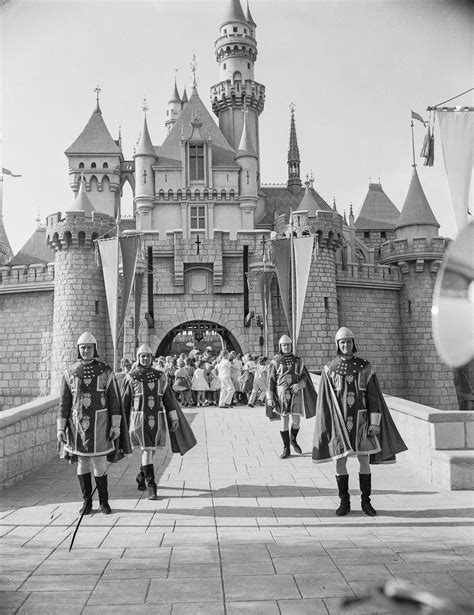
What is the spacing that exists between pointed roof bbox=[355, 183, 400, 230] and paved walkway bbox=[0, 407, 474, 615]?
37.4 meters

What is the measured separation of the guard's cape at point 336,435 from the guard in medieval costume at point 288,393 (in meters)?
2.67

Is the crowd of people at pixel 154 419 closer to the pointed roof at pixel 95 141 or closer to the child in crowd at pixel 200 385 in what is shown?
the child in crowd at pixel 200 385

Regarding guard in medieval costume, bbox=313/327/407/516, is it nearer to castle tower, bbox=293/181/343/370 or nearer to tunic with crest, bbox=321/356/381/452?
tunic with crest, bbox=321/356/381/452

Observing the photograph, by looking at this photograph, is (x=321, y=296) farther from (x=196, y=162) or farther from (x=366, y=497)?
(x=366, y=497)

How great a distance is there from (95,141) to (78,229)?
1622 centimetres

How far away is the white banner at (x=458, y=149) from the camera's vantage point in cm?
451

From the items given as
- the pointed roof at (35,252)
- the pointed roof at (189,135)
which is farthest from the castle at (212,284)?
the pointed roof at (35,252)

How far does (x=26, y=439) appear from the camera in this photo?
22.9ft

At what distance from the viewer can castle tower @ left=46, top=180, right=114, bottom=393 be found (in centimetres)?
2192

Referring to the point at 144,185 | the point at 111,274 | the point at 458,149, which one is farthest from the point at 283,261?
the point at 144,185

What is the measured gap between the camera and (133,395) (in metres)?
6.16

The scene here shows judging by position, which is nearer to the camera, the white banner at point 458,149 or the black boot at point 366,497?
the white banner at point 458,149

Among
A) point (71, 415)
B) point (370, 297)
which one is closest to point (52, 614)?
point (71, 415)

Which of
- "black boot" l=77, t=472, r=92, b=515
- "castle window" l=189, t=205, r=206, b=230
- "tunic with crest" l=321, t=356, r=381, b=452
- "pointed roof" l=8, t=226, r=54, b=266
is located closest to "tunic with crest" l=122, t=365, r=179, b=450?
"black boot" l=77, t=472, r=92, b=515
